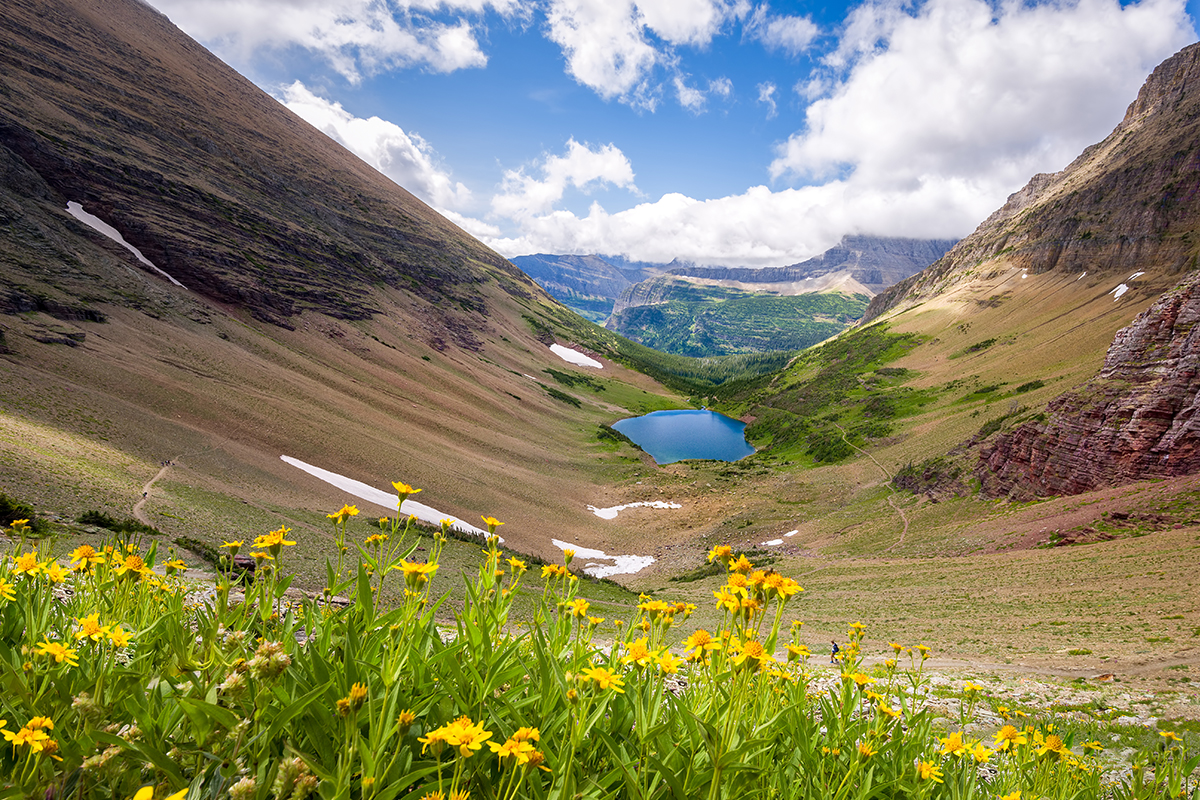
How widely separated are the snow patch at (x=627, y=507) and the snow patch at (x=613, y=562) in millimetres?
8177

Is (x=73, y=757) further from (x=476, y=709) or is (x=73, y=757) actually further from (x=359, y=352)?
(x=359, y=352)

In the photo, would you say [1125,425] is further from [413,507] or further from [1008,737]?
[413,507]

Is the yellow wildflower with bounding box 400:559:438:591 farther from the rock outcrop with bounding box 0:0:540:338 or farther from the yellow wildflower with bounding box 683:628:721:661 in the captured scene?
the rock outcrop with bounding box 0:0:540:338

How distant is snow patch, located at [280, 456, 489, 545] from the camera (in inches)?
1146

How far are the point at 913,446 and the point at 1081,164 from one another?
168623 millimetres

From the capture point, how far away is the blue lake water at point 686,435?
90200mm

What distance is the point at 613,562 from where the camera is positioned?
35875 millimetres

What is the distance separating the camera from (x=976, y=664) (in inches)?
513

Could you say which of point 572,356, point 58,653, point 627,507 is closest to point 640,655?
point 58,653

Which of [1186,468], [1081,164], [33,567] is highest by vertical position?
[1081,164]

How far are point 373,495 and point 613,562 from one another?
1734 cm

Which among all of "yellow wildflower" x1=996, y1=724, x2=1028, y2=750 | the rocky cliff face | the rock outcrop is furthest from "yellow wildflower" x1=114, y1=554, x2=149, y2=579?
the rocky cliff face

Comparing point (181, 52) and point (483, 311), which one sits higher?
point (181, 52)

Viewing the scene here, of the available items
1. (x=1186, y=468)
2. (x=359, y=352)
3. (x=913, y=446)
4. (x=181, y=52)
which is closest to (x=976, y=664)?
(x=1186, y=468)
